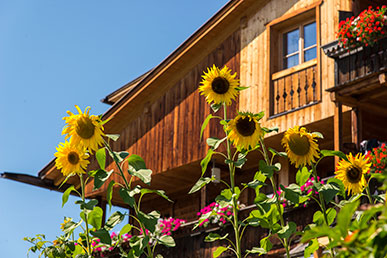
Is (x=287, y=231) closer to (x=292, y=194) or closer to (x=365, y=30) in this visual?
(x=292, y=194)

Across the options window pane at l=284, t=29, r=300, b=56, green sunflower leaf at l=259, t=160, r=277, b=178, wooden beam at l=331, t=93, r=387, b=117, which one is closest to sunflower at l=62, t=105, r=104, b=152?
green sunflower leaf at l=259, t=160, r=277, b=178

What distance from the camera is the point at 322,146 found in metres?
16.6

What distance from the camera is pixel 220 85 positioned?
5.07 meters

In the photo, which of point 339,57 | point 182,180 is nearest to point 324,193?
point 339,57

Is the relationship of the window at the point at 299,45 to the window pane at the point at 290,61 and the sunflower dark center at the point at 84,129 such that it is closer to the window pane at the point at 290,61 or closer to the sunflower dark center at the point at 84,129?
the window pane at the point at 290,61

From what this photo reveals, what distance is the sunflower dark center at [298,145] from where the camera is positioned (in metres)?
4.67

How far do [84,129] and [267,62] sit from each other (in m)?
12.6

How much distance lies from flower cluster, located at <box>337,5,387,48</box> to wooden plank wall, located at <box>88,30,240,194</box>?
475 centimetres

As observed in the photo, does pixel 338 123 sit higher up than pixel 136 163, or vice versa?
pixel 338 123

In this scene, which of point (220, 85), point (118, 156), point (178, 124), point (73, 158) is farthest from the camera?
point (178, 124)

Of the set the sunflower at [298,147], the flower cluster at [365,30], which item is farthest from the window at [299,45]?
the sunflower at [298,147]

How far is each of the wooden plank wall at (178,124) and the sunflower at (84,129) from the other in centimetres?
1276

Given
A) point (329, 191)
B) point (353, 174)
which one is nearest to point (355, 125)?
point (353, 174)

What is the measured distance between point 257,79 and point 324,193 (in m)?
13.0
